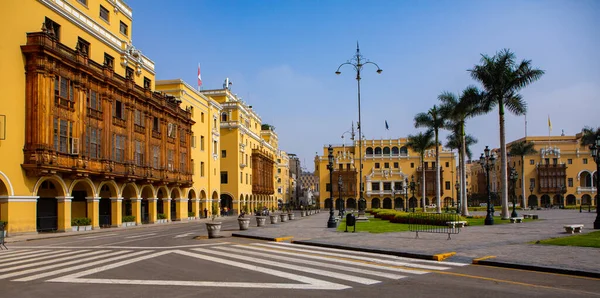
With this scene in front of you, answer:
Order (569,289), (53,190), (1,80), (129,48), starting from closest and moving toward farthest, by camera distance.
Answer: (569,289), (1,80), (53,190), (129,48)

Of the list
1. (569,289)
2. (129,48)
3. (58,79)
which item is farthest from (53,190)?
(569,289)

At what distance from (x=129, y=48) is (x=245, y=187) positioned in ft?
131

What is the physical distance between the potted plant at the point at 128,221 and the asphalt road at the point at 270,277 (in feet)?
85.9

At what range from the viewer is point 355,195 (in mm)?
111312

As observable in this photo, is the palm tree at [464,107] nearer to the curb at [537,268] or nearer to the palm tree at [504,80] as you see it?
the palm tree at [504,80]

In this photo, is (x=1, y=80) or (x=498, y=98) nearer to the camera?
(x=1, y=80)

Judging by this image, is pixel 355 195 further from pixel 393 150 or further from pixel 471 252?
pixel 471 252

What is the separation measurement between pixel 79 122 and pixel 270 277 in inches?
1098

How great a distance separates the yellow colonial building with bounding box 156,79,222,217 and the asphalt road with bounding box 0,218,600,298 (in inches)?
1659

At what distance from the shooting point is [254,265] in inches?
544

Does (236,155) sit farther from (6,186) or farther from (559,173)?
(559,173)

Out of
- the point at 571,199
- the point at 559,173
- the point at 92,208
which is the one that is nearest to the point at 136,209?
the point at 92,208

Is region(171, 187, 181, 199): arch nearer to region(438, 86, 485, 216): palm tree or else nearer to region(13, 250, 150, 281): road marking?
region(438, 86, 485, 216): palm tree

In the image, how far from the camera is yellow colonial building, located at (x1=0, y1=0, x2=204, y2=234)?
29438 millimetres
